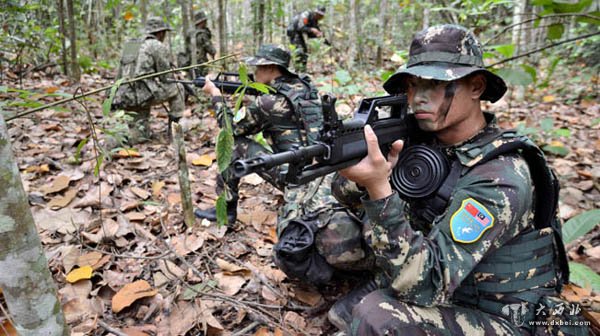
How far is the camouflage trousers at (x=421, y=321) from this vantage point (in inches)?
76.9

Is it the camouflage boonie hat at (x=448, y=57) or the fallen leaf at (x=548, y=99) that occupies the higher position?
the camouflage boonie hat at (x=448, y=57)

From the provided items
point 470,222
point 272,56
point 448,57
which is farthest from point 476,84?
point 272,56

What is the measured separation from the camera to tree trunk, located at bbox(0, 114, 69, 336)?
128 cm

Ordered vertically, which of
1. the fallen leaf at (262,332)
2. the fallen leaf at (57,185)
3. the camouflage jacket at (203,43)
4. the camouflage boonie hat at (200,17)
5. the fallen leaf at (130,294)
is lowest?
the fallen leaf at (262,332)

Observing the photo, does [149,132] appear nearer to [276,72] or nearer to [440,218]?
[276,72]

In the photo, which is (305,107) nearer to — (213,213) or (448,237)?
(213,213)

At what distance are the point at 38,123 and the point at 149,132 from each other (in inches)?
61.9

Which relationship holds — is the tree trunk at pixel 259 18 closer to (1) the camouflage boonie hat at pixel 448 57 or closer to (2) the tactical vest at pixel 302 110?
(2) the tactical vest at pixel 302 110

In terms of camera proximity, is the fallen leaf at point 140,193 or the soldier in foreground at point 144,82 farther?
the soldier in foreground at point 144,82

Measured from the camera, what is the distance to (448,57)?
2135 mm

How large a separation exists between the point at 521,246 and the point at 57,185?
Result: 163 inches

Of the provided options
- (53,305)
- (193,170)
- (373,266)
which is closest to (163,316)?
(53,305)

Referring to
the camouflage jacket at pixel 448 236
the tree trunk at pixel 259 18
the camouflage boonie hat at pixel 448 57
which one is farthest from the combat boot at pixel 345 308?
the tree trunk at pixel 259 18

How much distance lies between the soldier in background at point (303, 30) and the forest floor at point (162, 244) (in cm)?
471
